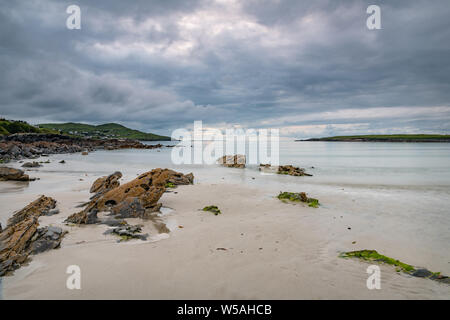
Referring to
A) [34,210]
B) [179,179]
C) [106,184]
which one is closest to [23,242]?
[34,210]

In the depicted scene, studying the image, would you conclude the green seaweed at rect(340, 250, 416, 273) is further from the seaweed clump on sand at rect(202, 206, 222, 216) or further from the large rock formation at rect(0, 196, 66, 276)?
the large rock formation at rect(0, 196, 66, 276)

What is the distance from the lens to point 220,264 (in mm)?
5703

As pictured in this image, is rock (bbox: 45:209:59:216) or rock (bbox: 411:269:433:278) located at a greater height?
rock (bbox: 45:209:59:216)

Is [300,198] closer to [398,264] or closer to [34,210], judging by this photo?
[398,264]

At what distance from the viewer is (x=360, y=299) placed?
14.7 ft

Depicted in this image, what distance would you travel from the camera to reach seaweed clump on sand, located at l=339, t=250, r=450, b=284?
17.8 feet

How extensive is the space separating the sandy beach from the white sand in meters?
0.02

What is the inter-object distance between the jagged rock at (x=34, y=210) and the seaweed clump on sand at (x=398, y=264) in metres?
10.6

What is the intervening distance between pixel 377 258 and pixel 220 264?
419 cm

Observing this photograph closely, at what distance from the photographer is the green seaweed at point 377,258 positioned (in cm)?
578

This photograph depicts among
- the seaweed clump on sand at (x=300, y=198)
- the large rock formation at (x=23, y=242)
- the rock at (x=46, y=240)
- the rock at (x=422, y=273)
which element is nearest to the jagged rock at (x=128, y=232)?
the rock at (x=46, y=240)

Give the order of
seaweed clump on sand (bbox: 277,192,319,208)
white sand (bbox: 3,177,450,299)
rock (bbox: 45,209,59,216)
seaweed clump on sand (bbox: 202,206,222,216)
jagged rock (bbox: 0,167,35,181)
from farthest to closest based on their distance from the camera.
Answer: jagged rock (bbox: 0,167,35,181), seaweed clump on sand (bbox: 277,192,319,208), seaweed clump on sand (bbox: 202,206,222,216), rock (bbox: 45,209,59,216), white sand (bbox: 3,177,450,299)

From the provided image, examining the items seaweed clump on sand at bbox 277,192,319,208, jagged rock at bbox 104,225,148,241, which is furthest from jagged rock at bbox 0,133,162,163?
seaweed clump on sand at bbox 277,192,319,208
